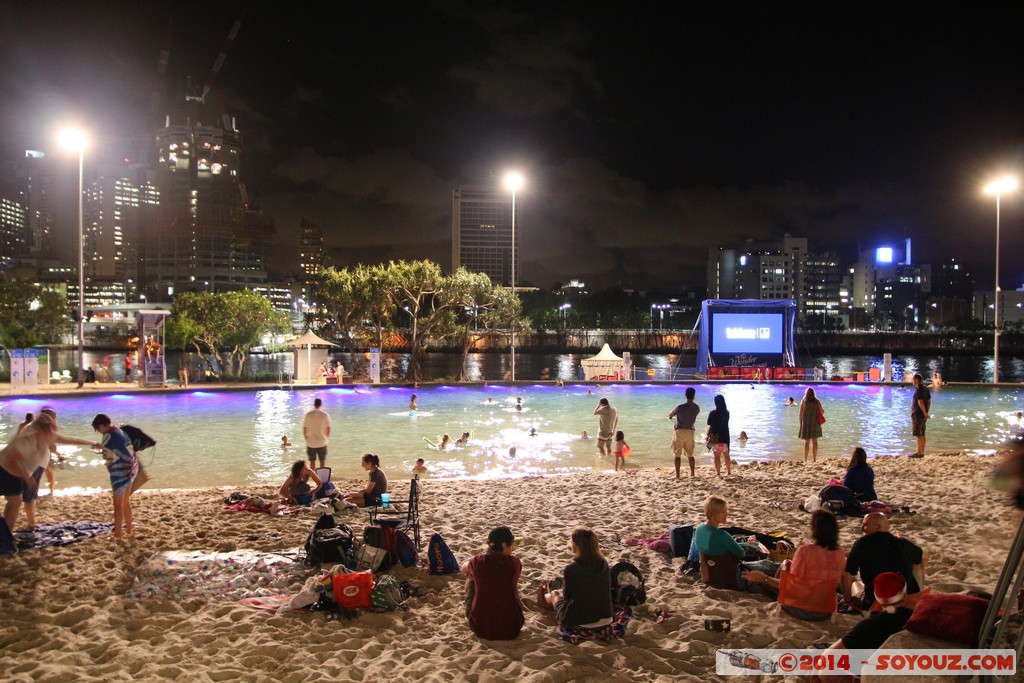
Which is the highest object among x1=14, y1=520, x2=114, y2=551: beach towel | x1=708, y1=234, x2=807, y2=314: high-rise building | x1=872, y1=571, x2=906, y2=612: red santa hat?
x1=708, y1=234, x2=807, y2=314: high-rise building

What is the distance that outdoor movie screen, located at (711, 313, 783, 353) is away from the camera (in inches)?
1663

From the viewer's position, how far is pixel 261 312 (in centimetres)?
3819

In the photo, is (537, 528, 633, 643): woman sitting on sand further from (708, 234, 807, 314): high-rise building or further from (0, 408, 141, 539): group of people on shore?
(708, 234, 807, 314): high-rise building

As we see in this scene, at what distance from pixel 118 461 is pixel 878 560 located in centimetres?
807

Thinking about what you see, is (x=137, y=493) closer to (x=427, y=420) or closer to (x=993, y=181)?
(x=427, y=420)

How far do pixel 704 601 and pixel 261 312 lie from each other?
3583 centimetres

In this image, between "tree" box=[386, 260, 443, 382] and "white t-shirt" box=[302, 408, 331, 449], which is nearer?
"white t-shirt" box=[302, 408, 331, 449]

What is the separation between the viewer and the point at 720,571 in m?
6.68

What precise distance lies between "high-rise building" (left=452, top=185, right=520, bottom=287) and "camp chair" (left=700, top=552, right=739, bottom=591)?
18590 cm

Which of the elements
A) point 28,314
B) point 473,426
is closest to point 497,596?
point 473,426

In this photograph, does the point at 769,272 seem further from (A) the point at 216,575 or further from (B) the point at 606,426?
(A) the point at 216,575

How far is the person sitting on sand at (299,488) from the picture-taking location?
10047mm

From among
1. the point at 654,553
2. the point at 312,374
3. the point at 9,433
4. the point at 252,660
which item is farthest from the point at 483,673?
the point at 312,374

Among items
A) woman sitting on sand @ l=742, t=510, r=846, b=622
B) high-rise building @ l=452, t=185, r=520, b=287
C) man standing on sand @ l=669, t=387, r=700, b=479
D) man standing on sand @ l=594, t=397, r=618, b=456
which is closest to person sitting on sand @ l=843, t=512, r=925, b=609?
woman sitting on sand @ l=742, t=510, r=846, b=622
